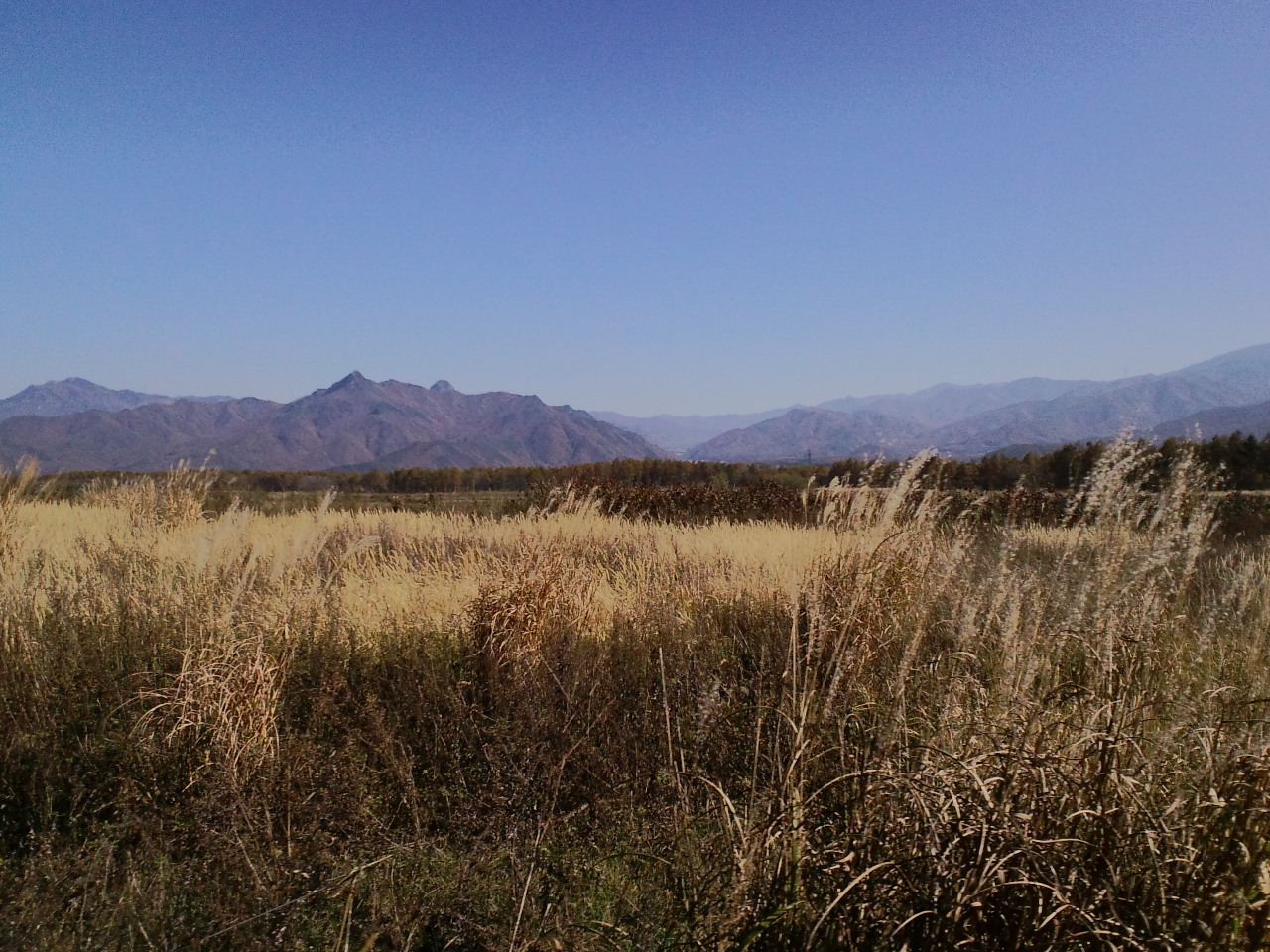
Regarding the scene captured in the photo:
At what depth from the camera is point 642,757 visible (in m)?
3.27

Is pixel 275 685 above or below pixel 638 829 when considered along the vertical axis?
above

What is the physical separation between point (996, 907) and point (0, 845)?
12.2 feet

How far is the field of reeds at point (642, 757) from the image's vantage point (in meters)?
1.75

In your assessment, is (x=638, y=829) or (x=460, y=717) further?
(x=460, y=717)

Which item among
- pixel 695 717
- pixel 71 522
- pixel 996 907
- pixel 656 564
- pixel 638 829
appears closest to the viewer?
pixel 996 907

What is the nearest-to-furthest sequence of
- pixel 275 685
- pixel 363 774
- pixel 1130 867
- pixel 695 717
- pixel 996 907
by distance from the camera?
1. pixel 996 907
2. pixel 1130 867
3. pixel 363 774
4. pixel 695 717
5. pixel 275 685

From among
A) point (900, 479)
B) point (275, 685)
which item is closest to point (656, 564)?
point (900, 479)

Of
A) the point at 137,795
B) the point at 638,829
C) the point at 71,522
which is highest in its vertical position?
the point at 71,522

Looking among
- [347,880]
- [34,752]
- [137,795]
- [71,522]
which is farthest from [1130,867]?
[71,522]

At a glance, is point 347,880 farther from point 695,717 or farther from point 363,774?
point 695,717

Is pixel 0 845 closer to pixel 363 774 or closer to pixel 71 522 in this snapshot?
pixel 363 774

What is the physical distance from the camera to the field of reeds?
5.74 feet

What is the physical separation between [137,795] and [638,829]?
7.05ft

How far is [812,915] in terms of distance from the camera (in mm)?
1762
